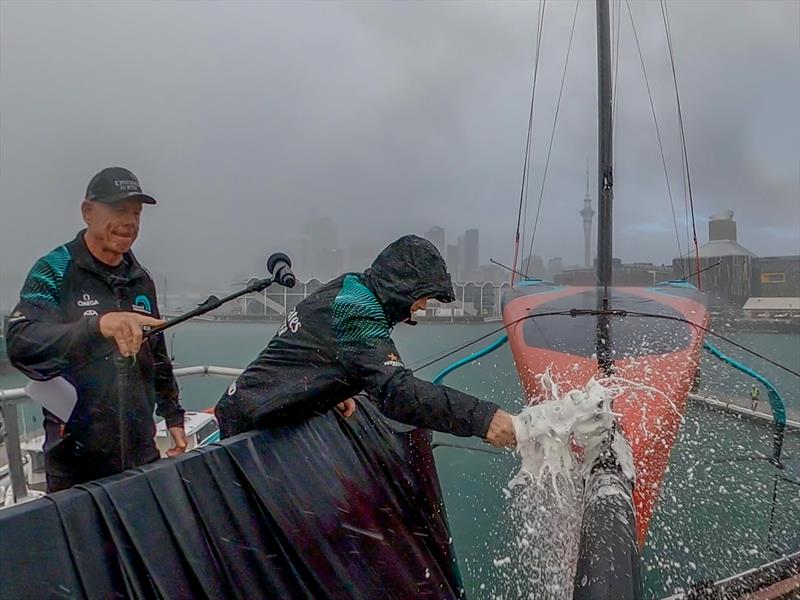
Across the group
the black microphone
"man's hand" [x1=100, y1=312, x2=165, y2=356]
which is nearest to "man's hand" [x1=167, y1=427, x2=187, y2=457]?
"man's hand" [x1=100, y1=312, x2=165, y2=356]

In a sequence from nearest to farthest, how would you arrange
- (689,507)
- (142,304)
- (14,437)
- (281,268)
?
(281,268) < (142,304) < (14,437) < (689,507)

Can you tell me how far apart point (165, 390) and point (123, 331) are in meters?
0.72

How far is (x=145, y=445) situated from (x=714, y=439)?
7.00 meters

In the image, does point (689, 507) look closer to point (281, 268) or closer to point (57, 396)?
point (281, 268)

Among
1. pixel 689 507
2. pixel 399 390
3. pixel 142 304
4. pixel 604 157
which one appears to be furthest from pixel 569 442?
pixel 604 157

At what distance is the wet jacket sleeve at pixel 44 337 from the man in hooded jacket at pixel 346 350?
48 centimetres

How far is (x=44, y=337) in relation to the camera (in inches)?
61.8

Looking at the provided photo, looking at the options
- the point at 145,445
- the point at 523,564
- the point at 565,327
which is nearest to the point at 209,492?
the point at 145,445

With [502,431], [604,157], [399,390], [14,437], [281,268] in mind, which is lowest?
[14,437]

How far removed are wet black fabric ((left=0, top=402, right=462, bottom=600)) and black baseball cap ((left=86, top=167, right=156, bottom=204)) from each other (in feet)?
2.77

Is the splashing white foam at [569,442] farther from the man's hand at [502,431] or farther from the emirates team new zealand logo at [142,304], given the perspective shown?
the emirates team new zealand logo at [142,304]

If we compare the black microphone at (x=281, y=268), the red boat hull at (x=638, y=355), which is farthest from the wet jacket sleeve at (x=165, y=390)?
the red boat hull at (x=638, y=355)

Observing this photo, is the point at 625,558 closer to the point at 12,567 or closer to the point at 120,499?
the point at 120,499

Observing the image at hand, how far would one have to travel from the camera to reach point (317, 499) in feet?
5.59
